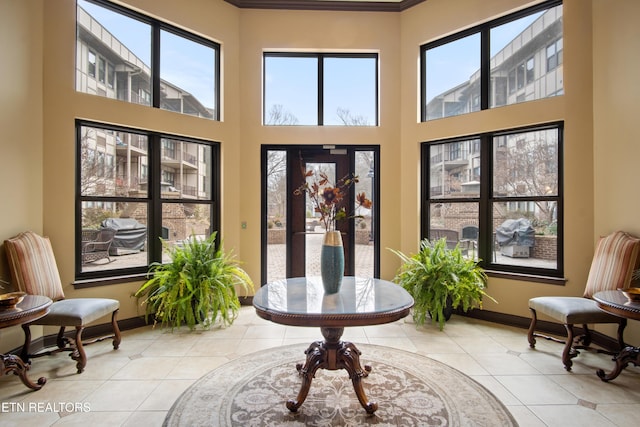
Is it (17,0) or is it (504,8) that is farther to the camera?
(504,8)

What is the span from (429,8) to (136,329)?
556 centimetres

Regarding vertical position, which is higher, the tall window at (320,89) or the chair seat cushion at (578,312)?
the tall window at (320,89)

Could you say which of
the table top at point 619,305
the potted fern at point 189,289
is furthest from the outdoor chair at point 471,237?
the potted fern at point 189,289

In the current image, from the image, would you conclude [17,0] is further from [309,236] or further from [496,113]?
[496,113]

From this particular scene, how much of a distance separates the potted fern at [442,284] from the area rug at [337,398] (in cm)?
94

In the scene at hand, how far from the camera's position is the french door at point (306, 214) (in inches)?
185

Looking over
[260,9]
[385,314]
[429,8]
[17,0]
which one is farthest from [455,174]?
[17,0]

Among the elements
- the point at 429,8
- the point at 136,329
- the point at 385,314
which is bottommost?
the point at 136,329

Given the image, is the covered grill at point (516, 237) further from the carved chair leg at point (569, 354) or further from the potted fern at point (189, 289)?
the potted fern at point (189, 289)

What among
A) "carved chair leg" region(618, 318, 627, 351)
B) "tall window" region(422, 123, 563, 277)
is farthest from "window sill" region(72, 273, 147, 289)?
"carved chair leg" region(618, 318, 627, 351)

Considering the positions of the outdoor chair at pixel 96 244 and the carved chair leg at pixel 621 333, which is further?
the outdoor chair at pixel 96 244

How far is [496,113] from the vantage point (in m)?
3.89

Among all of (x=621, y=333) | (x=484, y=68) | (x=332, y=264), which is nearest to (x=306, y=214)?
(x=332, y=264)

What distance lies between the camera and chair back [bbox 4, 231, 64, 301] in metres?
2.71
